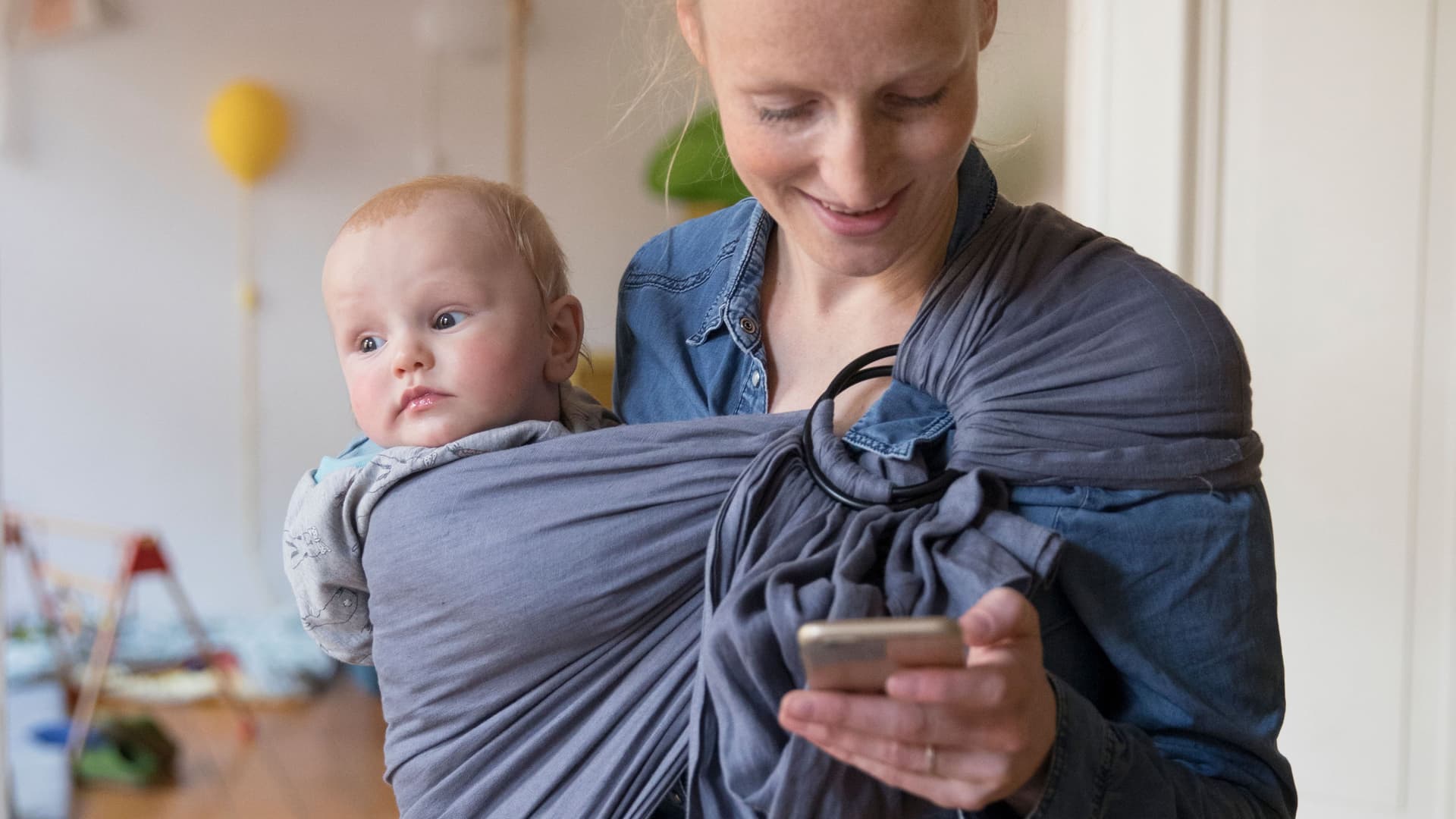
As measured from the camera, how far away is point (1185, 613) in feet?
2.94

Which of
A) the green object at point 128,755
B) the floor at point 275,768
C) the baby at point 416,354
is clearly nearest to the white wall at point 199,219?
the floor at point 275,768

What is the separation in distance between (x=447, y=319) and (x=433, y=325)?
14mm

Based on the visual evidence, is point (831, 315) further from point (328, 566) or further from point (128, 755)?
point (128, 755)

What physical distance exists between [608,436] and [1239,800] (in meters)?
0.54

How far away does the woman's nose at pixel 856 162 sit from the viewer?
0.91m

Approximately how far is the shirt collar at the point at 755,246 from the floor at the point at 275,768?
8.59ft

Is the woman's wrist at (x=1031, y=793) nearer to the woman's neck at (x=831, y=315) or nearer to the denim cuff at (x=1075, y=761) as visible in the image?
the denim cuff at (x=1075, y=761)

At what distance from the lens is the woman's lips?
3.13 ft

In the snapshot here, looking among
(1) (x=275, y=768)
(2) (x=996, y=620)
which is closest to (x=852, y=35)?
(2) (x=996, y=620)

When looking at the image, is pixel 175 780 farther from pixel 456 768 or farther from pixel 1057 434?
pixel 1057 434

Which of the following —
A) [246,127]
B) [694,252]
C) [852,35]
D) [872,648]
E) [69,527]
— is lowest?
[69,527]

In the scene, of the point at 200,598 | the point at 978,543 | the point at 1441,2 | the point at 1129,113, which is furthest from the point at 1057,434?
the point at 200,598

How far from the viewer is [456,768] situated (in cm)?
101

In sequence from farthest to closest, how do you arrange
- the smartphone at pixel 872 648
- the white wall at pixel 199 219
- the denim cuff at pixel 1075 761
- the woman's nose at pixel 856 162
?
the white wall at pixel 199 219 → the woman's nose at pixel 856 162 → the denim cuff at pixel 1075 761 → the smartphone at pixel 872 648
